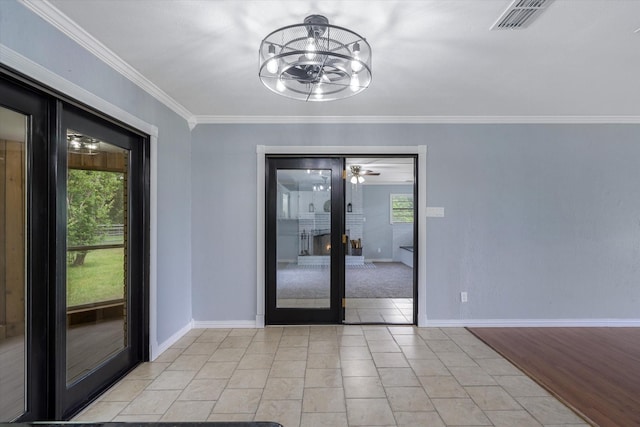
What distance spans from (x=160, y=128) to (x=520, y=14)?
304cm

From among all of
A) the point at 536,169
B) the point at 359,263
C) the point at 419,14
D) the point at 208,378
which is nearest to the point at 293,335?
the point at 208,378

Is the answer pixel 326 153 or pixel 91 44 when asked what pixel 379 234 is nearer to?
pixel 326 153

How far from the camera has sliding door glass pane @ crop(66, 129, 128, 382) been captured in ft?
7.11

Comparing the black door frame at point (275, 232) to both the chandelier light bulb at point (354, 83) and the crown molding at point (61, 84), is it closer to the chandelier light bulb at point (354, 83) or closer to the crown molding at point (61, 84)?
the crown molding at point (61, 84)

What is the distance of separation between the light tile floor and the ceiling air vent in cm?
253

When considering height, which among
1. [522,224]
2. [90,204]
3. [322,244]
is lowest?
[322,244]

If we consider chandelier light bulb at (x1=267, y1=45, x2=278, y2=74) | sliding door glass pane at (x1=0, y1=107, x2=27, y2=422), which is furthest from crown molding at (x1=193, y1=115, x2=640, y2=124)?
sliding door glass pane at (x1=0, y1=107, x2=27, y2=422)

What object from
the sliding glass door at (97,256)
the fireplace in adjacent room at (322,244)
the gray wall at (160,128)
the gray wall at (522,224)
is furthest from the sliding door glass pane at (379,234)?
the sliding glass door at (97,256)

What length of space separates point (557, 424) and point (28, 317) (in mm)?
3311

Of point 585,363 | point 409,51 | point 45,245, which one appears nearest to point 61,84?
point 45,245

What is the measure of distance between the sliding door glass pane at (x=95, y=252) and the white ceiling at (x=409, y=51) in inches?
30.9

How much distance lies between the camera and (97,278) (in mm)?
2412

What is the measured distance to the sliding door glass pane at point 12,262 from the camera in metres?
1.69

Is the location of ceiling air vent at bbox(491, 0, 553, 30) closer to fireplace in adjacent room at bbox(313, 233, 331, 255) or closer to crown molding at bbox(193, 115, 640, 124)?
crown molding at bbox(193, 115, 640, 124)
